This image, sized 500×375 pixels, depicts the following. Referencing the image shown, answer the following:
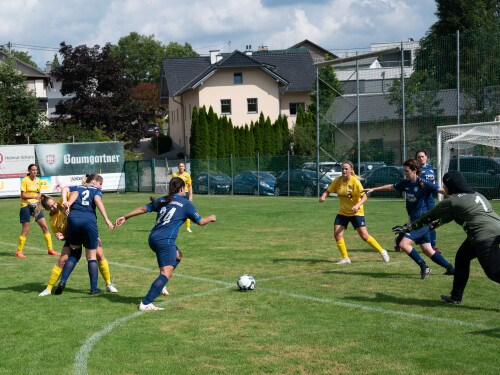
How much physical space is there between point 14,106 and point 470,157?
36125 mm

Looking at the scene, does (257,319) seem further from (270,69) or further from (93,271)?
(270,69)

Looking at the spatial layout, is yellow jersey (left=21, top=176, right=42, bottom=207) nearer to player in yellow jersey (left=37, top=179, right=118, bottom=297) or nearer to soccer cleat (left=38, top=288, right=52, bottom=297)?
player in yellow jersey (left=37, top=179, right=118, bottom=297)

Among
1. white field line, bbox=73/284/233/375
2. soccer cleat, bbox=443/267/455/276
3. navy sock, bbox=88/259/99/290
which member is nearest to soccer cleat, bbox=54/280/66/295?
navy sock, bbox=88/259/99/290

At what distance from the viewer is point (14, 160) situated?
37562mm

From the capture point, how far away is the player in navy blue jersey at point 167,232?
793 centimetres

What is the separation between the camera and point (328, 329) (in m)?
6.91

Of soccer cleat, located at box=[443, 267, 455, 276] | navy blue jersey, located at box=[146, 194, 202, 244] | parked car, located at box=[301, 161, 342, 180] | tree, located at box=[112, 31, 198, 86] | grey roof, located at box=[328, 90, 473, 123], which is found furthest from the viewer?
tree, located at box=[112, 31, 198, 86]

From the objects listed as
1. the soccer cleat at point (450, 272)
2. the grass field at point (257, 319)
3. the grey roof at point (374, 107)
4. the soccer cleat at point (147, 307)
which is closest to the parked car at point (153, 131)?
the grey roof at point (374, 107)

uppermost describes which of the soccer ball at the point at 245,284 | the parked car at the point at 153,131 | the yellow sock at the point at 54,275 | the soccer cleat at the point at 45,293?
the parked car at the point at 153,131

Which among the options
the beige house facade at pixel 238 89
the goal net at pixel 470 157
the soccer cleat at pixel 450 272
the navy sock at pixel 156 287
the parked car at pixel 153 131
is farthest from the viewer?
the parked car at pixel 153 131

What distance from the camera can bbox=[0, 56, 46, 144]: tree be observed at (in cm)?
4650

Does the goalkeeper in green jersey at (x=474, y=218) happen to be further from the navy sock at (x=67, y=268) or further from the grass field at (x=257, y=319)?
the navy sock at (x=67, y=268)

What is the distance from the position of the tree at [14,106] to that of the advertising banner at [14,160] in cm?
950

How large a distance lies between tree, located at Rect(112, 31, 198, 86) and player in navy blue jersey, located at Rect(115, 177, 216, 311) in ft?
338
